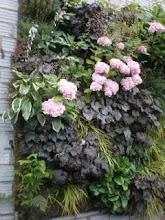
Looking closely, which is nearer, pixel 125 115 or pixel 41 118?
pixel 41 118

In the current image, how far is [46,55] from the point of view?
9.70 ft

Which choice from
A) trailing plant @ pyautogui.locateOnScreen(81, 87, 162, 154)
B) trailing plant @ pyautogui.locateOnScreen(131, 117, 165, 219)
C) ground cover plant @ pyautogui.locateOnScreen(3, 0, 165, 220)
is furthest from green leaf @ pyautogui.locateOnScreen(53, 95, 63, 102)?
trailing plant @ pyautogui.locateOnScreen(131, 117, 165, 219)

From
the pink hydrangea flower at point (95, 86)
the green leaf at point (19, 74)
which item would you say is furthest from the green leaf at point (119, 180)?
the green leaf at point (19, 74)

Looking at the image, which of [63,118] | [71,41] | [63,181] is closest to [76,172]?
[63,181]

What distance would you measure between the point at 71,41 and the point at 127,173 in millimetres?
1451

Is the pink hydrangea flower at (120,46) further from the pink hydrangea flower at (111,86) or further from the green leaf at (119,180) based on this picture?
the green leaf at (119,180)

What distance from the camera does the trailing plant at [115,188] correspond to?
275 centimetres

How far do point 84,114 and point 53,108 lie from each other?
0.47 metres

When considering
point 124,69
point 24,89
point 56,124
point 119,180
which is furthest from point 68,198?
point 124,69

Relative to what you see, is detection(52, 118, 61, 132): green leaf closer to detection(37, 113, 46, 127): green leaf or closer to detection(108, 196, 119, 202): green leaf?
detection(37, 113, 46, 127): green leaf

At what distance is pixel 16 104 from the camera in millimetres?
2520

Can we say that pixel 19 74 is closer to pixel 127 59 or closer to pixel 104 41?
pixel 104 41

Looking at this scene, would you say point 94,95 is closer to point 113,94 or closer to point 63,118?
point 113,94

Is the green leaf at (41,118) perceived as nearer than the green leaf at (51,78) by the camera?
Yes
